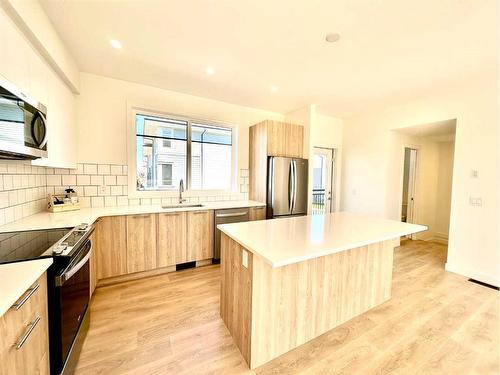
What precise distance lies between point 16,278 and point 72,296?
583mm

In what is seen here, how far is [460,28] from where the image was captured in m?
1.84

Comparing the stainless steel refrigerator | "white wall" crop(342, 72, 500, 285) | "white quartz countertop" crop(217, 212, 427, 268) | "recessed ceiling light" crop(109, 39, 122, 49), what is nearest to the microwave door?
the stainless steel refrigerator

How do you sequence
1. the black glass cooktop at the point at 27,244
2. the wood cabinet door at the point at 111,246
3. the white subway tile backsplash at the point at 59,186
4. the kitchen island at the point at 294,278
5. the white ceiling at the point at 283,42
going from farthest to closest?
the wood cabinet door at the point at 111,246
the white subway tile backsplash at the point at 59,186
the white ceiling at the point at 283,42
the kitchen island at the point at 294,278
the black glass cooktop at the point at 27,244

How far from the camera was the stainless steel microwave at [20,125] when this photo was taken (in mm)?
1201

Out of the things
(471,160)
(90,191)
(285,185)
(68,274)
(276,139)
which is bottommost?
(68,274)

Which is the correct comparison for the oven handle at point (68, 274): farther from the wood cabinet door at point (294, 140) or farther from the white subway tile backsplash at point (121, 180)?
the wood cabinet door at point (294, 140)

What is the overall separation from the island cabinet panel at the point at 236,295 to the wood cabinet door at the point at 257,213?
1.58 metres

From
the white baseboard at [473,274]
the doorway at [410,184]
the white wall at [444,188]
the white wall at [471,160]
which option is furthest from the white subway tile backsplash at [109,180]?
the white wall at [444,188]

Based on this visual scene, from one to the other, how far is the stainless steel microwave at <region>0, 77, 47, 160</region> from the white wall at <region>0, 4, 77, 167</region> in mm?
165

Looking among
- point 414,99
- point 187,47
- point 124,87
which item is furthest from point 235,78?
point 414,99

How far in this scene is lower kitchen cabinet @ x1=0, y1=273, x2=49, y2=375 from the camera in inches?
32.8

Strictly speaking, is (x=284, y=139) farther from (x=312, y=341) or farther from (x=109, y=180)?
(x=312, y=341)

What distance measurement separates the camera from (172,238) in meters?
2.84

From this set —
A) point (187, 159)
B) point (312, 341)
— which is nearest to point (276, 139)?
point (187, 159)
